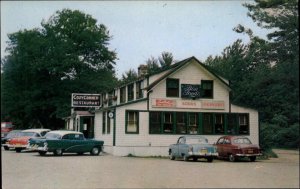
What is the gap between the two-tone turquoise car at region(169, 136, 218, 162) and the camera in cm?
2505

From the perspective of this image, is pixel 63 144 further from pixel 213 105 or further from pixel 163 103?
pixel 213 105

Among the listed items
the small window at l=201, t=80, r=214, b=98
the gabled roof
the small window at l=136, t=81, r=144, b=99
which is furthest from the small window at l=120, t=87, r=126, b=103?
the small window at l=201, t=80, r=214, b=98

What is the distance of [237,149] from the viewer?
2603 cm

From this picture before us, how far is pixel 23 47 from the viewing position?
55.6 m

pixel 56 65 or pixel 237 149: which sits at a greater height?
pixel 56 65

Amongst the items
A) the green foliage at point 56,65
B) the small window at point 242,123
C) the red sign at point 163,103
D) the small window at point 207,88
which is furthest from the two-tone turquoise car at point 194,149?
the green foliage at point 56,65

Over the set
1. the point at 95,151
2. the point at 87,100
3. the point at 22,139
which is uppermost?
the point at 87,100

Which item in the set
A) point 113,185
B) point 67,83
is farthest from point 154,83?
point 67,83

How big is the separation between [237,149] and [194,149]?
2.80 meters

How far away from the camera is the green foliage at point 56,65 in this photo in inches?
2148

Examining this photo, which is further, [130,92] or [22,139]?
[130,92]

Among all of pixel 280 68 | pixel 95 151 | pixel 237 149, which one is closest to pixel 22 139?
pixel 95 151

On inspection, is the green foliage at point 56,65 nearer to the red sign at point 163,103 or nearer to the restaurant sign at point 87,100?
the restaurant sign at point 87,100

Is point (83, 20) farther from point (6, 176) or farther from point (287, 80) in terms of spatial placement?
point (287, 80)
